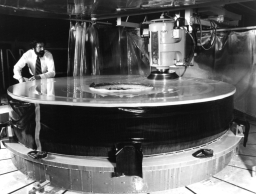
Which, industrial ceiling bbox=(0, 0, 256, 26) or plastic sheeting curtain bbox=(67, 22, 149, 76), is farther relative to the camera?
plastic sheeting curtain bbox=(67, 22, 149, 76)

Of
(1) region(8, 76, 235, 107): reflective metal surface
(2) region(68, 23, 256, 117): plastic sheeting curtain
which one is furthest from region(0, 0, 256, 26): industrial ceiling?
(1) region(8, 76, 235, 107): reflective metal surface

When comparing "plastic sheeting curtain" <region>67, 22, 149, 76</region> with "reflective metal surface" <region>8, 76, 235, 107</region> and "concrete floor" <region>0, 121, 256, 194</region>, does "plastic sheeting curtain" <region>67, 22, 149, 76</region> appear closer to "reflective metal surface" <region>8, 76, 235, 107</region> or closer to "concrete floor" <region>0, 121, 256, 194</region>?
"reflective metal surface" <region>8, 76, 235, 107</region>

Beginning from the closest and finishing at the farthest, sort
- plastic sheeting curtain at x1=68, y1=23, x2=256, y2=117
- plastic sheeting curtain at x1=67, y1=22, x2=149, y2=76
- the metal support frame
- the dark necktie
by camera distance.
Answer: the metal support frame → plastic sheeting curtain at x1=68, y1=23, x2=256, y2=117 → the dark necktie → plastic sheeting curtain at x1=67, y1=22, x2=149, y2=76

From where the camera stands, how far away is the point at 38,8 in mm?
3949

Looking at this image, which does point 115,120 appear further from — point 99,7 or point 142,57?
point 142,57

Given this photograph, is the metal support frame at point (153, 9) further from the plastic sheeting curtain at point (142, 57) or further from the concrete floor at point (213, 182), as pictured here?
the concrete floor at point (213, 182)

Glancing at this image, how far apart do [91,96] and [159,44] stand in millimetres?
1051

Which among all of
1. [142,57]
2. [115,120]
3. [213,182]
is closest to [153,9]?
[142,57]

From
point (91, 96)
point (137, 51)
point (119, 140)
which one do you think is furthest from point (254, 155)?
point (137, 51)

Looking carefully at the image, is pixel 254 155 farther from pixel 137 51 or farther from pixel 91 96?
pixel 137 51

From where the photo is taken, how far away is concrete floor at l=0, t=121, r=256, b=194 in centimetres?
205

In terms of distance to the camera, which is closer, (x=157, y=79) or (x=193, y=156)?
(x=193, y=156)

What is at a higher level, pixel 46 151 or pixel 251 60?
pixel 251 60

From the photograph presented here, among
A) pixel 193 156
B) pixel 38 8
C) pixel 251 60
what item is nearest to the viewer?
pixel 193 156
